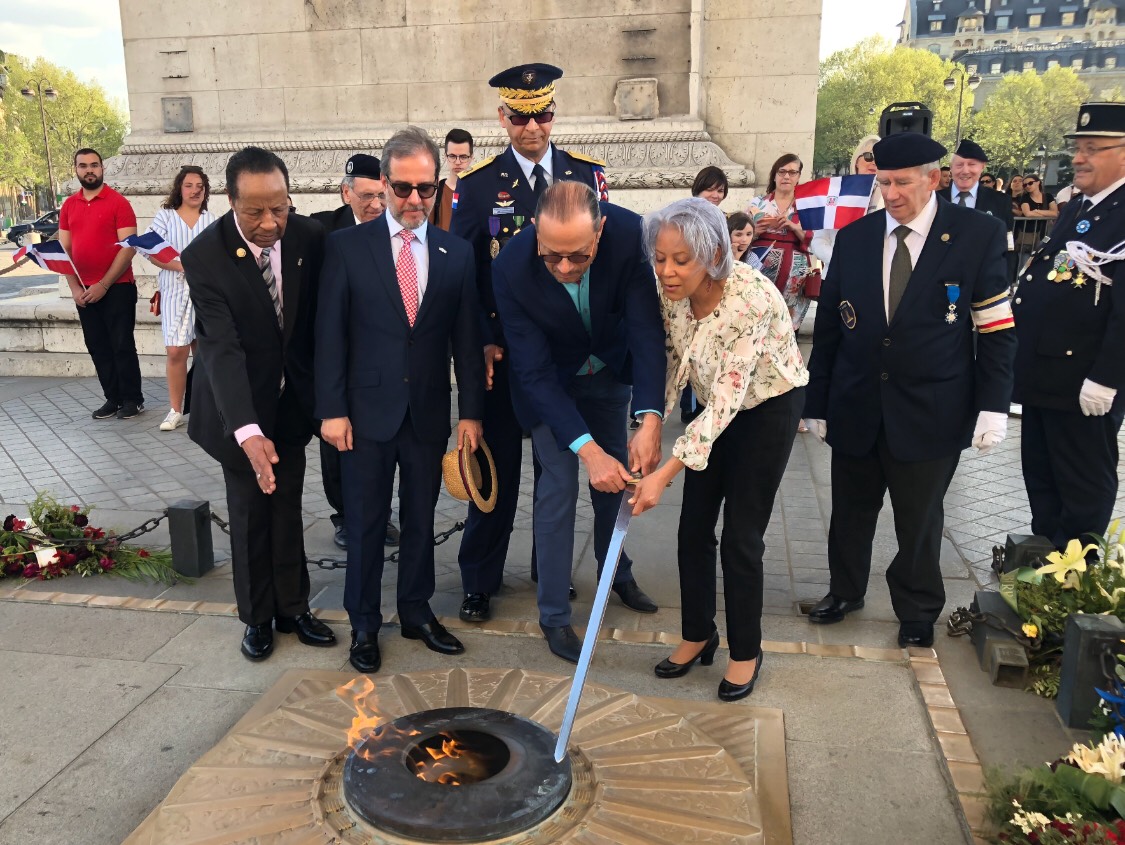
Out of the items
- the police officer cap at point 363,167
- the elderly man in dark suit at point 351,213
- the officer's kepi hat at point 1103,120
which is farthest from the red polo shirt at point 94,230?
the officer's kepi hat at point 1103,120

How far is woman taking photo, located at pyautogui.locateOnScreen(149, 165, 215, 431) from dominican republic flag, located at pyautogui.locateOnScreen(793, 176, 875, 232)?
4.39 meters

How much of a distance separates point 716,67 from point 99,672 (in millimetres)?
7119

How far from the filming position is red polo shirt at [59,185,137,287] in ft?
25.0

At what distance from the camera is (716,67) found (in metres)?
8.33

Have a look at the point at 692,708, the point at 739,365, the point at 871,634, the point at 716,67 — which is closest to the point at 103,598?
the point at 692,708

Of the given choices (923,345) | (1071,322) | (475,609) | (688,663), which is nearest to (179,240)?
(475,609)

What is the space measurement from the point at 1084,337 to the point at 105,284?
278 inches

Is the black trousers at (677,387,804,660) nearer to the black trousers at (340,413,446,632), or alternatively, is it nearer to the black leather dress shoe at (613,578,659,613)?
the black leather dress shoe at (613,578,659,613)

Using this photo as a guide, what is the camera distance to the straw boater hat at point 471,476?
3461 mm

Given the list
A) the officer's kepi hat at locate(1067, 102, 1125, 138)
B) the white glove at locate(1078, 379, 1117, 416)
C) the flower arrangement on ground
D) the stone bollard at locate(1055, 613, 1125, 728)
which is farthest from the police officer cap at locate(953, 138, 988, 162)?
the flower arrangement on ground

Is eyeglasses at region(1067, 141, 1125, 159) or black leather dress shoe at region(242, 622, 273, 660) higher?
eyeglasses at region(1067, 141, 1125, 159)

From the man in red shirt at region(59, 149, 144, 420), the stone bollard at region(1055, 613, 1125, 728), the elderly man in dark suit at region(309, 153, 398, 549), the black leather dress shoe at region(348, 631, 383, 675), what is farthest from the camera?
the man in red shirt at region(59, 149, 144, 420)

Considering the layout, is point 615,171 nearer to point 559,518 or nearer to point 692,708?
point 559,518

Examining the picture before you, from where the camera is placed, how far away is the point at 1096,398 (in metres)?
3.78
